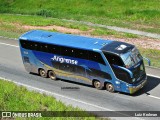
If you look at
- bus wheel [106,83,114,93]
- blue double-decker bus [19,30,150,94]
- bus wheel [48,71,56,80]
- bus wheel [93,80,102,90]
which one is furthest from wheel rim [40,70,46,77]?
bus wheel [106,83,114,93]

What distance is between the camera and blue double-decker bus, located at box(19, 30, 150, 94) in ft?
84.5

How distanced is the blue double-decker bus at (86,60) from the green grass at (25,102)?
432 centimetres

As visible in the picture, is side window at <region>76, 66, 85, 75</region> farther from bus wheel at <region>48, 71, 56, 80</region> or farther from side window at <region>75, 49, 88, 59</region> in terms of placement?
bus wheel at <region>48, 71, 56, 80</region>

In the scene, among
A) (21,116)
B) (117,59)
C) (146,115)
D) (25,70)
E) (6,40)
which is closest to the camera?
(21,116)

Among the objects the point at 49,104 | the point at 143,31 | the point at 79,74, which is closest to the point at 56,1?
the point at 143,31

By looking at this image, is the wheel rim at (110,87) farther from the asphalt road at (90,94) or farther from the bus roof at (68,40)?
the bus roof at (68,40)

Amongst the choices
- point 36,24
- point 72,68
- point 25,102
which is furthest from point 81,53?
point 36,24

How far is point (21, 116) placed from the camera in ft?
69.5

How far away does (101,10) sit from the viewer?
191 ft

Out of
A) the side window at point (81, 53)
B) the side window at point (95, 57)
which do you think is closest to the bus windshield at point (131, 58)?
the side window at point (95, 57)

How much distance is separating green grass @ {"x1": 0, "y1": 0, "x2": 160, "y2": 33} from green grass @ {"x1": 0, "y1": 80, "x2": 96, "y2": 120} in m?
27.0

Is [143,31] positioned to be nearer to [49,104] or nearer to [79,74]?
[79,74]

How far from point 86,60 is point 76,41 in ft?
6.32

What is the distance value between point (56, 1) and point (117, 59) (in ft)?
138
